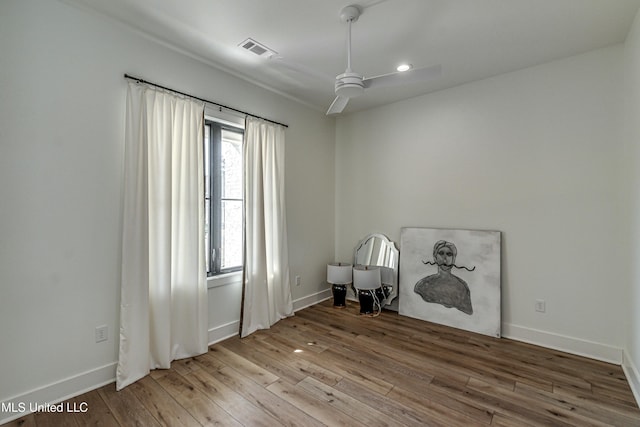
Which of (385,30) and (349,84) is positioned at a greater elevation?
(385,30)

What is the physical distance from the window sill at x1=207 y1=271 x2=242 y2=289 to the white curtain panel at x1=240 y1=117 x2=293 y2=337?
108 mm

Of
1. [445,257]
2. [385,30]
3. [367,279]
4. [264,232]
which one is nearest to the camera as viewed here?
[385,30]

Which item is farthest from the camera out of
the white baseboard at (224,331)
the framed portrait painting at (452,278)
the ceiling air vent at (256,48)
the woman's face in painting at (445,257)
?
the woman's face in painting at (445,257)

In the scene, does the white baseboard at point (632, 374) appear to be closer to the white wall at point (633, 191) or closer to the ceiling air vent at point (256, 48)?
the white wall at point (633, 191)

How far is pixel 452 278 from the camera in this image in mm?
3393

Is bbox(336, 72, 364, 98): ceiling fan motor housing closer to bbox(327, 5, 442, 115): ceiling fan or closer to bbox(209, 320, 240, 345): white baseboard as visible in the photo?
bbox(327, 5, 442, 115): ceiling fan

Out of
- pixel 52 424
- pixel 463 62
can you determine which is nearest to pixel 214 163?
pixel 52 424

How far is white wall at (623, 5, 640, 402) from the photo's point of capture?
2.17 meters

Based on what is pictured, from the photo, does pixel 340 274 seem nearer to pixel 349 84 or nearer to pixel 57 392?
pixel 349 84

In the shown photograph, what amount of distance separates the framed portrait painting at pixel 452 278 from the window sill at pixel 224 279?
208 cm

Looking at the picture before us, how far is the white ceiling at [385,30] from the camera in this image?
83.4 inches

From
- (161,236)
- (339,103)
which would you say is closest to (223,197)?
(161,236)

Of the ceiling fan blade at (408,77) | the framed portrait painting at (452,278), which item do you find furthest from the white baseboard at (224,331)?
the ceiling fan blade at (408,77)

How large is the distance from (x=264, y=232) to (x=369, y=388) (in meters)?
1.89
